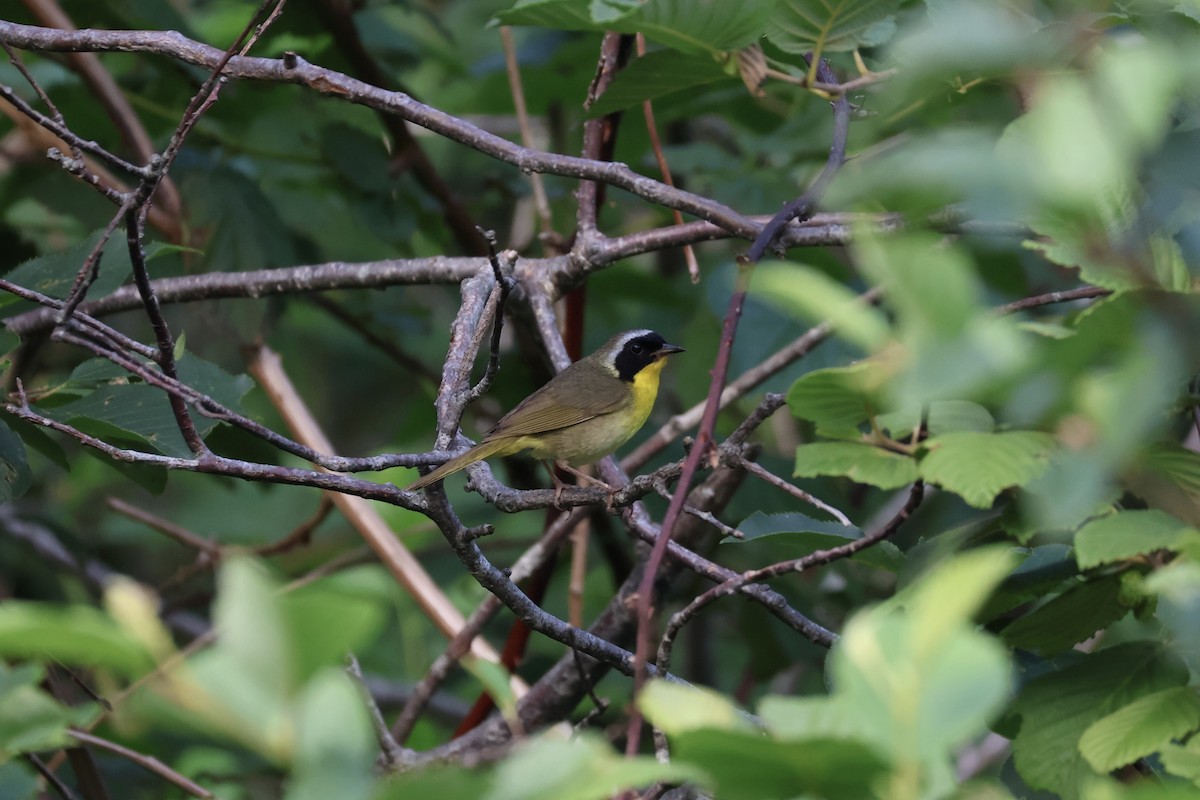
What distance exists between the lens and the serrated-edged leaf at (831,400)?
5.25 ft

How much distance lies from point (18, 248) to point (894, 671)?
13.5 ft

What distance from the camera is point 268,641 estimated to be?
0.79 metres

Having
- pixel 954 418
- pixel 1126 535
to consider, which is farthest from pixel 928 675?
pixel 954 418

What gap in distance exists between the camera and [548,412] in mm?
3697

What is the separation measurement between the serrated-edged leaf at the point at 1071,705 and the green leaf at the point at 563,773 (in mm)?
985

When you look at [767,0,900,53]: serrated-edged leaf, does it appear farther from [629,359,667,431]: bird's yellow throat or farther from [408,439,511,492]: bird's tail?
[629,359,667,431]: bird's yellow throat

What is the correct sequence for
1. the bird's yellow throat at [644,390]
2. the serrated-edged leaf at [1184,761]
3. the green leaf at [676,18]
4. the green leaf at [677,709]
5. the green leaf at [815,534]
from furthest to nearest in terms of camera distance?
the bird's yellow throat at [644,390], the green leaf at [676,18], the green leaf at [815,534], the serrated-edged leaf at [1184,761], the green leaf at [677,709]

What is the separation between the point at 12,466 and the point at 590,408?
6.47 feet

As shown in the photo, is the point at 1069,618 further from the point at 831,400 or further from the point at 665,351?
the point at 665,351

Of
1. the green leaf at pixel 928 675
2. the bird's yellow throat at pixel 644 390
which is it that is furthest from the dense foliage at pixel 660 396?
the bird's yellow throat at pixel 644 390

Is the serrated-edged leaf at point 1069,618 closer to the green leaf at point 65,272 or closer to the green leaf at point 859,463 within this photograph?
the green leaf at point 859,463

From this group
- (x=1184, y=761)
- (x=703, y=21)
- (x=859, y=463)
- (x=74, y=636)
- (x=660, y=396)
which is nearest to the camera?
(x=74, y=636)

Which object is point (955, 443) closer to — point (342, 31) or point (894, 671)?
point (894, 671)

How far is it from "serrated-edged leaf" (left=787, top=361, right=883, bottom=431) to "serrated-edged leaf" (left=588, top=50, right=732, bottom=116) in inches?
38.6
